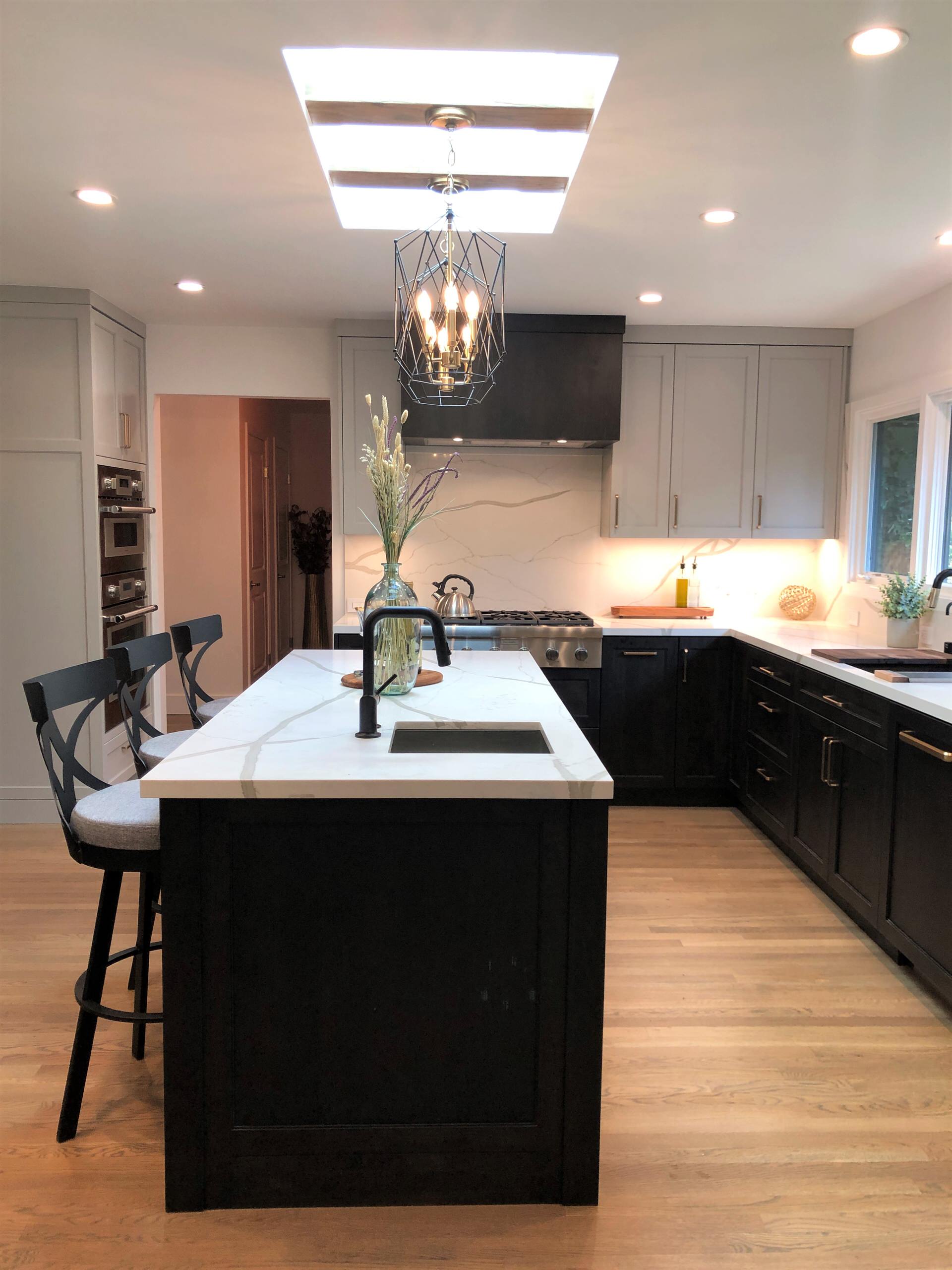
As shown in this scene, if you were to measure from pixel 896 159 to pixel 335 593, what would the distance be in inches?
132

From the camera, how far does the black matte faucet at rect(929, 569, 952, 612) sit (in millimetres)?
3523

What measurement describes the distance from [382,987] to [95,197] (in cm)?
264

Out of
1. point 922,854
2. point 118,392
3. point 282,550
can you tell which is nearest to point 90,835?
point 922,854

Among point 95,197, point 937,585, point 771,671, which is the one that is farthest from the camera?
point 771,671

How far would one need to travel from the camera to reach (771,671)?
4.16 metres

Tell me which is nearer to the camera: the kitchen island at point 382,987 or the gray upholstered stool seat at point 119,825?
the kitchen island at point 382,987

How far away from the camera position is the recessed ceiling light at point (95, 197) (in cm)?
294

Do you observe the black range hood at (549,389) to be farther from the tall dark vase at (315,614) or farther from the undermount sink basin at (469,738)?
the tall dark vase at (315,614)

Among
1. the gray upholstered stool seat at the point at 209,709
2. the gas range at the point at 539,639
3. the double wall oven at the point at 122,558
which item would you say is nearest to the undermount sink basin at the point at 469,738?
the gray upholstered stool seat at the point at 209,709

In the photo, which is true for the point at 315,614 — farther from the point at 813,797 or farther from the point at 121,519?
the point at 813,797

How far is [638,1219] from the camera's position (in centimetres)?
191

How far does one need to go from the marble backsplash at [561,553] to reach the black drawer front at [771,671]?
901 mm

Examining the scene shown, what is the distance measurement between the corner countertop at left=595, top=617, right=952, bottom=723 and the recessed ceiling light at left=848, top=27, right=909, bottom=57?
1672mm

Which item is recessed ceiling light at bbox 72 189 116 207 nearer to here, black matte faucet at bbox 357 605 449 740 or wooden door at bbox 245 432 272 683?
black matte faucet at bbox 357 605 449 740
